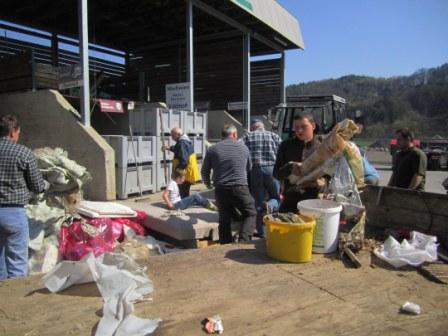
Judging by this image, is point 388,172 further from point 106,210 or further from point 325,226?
point 325,226

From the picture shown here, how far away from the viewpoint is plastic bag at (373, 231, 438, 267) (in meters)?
2.94

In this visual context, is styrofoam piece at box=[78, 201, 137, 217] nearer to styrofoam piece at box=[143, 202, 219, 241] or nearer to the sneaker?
styrofoam piece at box=[143, 202, 219, 241]

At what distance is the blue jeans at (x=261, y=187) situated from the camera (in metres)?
5.94

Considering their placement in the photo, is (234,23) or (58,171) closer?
(58,171)

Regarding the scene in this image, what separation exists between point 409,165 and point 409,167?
0.03 m

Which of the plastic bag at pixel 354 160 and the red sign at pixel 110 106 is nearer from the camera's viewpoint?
the plastic bag at pixel 354 160

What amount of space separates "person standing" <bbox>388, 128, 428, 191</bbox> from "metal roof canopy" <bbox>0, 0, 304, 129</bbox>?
8013 millimetres

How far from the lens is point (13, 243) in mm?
3771

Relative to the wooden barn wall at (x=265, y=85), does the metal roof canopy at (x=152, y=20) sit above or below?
above

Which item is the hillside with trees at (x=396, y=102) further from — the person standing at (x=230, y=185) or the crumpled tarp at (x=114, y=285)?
the crumpled tarp at (x=114, y=285)

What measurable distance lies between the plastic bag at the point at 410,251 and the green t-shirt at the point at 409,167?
2.30 metres

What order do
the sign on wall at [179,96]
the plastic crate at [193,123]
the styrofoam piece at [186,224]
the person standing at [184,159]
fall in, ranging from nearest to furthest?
Answer: the styrofoam piece at [186,224] → the person standing at [184,159] → the plastic crate at [193,123] → the sign on wall at [179,96]

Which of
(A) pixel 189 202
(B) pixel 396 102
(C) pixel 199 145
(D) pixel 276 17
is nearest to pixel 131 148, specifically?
(C) pixel 199 145

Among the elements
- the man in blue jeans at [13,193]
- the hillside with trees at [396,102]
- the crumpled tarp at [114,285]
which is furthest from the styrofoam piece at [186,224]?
the hillside with trees at [396,102]
